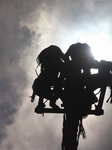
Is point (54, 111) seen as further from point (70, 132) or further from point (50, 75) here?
point (50, 75)

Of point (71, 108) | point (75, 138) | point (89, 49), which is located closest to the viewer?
point (75, 138)

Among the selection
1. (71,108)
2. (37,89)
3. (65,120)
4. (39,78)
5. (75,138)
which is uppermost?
(39,78)

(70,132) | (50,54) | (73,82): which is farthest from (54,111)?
(50,54)

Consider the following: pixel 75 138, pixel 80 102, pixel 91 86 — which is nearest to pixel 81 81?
pixel 91 86

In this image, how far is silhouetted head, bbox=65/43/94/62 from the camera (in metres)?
5.86

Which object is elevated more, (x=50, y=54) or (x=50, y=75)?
(x=50, y=54)

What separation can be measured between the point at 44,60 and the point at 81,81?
5.87 ft

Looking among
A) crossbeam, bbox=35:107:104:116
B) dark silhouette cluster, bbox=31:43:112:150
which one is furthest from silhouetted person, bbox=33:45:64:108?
crossbeam, bbox=35:107:104:116

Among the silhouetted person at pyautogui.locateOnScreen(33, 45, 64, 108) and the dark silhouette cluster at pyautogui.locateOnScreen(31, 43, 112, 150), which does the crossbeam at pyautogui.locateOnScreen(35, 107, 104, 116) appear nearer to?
the dark silhouette cluster at pyautogui.locateOnScreen(31, 43, 112, 150)

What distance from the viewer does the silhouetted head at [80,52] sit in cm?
586

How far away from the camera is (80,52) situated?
5922mm

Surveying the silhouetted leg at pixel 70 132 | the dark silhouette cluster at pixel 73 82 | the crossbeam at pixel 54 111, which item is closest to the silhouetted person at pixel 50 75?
the dark silhouette cluster at pixel 73 82

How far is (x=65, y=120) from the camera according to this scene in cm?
561

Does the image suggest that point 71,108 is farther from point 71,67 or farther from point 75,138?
point 71,67
